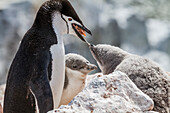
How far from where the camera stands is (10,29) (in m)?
4.71

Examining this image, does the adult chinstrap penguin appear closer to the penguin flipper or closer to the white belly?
the white belly

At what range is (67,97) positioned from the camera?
2.15 metres

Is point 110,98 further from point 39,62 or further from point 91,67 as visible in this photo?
point 91,67

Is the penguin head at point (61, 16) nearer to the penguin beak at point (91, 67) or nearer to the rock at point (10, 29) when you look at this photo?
the penguin beak at point (91, 67)

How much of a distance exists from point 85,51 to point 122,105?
4019 mm

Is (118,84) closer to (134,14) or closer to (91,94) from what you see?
(91,94)

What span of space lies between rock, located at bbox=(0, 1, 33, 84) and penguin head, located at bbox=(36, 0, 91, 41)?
9.81 feet

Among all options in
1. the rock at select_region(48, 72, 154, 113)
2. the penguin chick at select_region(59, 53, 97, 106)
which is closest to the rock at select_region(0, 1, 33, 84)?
the penguin chick at select_region(59, 53, 97, 106)

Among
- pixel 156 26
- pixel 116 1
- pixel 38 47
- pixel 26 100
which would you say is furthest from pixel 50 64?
pixel 116 1

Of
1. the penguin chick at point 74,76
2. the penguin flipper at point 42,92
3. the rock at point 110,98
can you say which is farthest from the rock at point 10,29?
the rock at point 110,98

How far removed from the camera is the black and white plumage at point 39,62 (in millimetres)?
1581

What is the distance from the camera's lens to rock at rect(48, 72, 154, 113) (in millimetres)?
1121

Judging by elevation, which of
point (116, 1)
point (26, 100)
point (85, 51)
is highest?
point (26, 100)

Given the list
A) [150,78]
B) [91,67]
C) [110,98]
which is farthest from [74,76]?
[110,98]
